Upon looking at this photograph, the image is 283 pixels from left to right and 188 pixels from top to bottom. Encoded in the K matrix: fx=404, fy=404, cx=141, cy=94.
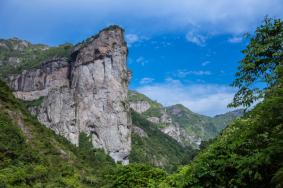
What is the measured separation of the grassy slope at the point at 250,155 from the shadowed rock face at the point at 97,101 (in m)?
169

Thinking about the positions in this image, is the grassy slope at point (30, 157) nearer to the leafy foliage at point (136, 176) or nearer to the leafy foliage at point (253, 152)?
the leafy foliage at point (136, 176)

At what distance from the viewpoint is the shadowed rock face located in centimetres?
18362

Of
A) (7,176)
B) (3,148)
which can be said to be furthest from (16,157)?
(7,176)

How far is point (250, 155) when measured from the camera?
41.7ft

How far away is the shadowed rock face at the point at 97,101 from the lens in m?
184

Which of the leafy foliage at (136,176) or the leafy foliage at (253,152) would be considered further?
the leafy foliage at (136,176)

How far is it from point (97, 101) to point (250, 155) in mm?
172785

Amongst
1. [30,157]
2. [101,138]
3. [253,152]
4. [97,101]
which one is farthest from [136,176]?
[101,138]

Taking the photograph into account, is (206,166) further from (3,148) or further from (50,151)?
(50,151)

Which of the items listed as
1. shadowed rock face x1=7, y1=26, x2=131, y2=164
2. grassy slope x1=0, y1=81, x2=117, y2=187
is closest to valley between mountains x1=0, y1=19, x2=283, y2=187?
grassy slope x1=0, y1=81, x2=117, y2=187

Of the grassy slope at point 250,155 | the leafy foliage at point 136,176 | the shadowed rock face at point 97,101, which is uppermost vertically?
the shadowed rock face at point 97,101

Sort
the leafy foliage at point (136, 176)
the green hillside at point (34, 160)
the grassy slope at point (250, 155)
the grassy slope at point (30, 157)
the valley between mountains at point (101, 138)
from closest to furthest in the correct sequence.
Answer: the grassy slope at point (250, 155), the valley between mountains at point (101, 138), the leafy foliage at point (136, 176), the green hillside at point (34, 160), the grassy slope at point (30, 157)

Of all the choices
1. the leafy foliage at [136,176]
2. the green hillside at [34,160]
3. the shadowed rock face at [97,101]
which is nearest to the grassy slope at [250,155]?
the leafy foliage at [136,176]

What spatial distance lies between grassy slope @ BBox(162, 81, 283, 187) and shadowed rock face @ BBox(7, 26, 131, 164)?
169 metres
